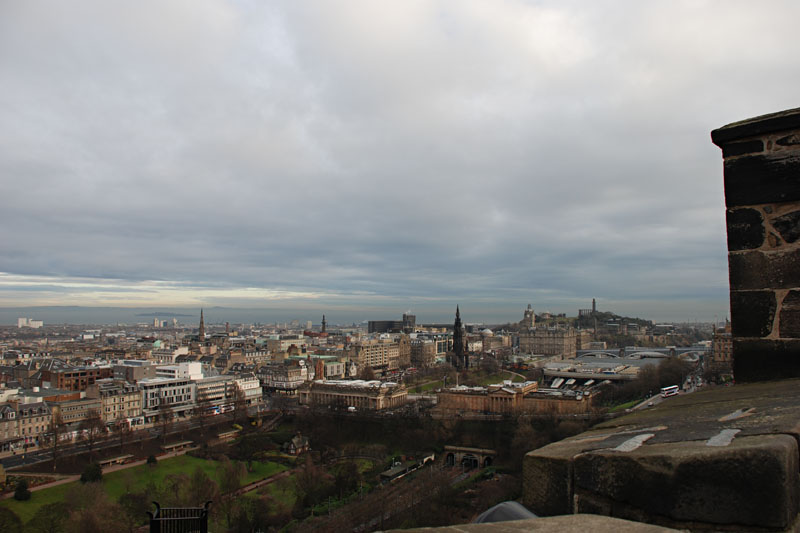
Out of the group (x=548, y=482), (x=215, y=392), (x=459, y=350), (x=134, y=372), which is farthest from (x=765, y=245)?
(x=459, y=350)

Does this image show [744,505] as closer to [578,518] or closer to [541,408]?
[578,518]

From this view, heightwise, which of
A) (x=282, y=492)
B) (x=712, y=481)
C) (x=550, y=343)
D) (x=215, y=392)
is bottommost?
(x=282, y=492)

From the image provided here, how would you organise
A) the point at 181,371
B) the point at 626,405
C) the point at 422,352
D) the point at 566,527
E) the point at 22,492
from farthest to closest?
1. the point at 422,352
2. the point at 181,371
3. the point at 626,405
4. the point at 22,492
5. the point at 566,527

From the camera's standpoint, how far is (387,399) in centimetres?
4416

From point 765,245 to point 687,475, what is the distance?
7.08 feet

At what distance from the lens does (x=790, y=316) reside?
2.67m

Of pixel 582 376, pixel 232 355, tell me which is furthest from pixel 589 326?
pixel 232 355

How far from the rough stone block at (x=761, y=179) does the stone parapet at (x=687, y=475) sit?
60.5 inches

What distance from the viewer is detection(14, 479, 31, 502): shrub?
22.9 metres

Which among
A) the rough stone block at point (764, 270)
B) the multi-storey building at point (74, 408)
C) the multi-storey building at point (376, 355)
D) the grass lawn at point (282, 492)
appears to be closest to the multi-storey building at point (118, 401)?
the multi-storey building at point (74, 408)

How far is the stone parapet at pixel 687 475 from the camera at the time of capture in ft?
3.58

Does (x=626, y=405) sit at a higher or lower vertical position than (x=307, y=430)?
higher

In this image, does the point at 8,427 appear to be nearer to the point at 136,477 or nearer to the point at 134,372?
the point at 136,477

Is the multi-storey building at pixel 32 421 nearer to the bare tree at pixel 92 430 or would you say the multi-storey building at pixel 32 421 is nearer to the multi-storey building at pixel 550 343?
the bare tree at pixel 92 430
